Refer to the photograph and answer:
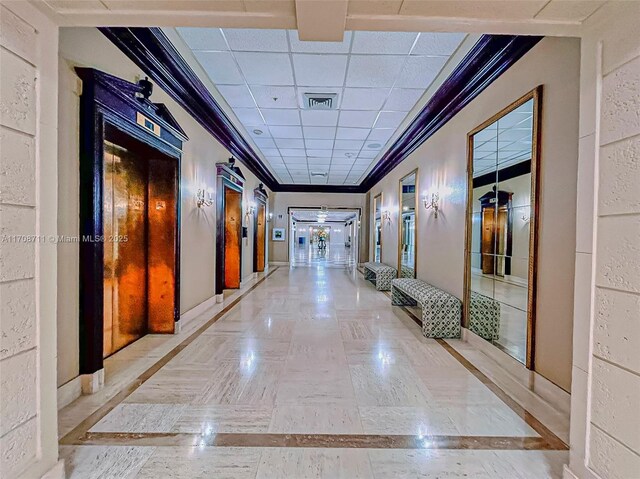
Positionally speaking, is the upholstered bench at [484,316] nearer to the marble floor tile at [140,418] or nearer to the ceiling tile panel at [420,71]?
the ceiling tile panel at [420,71]

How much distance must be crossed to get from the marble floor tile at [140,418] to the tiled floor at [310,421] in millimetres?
12

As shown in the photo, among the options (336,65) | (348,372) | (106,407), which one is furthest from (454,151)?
(106,407)

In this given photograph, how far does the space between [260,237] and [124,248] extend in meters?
7.28

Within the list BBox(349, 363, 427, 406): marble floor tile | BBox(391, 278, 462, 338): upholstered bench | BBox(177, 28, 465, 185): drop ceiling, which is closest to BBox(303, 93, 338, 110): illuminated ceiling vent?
BBox(177, 28, 465, 185): drop ceiling

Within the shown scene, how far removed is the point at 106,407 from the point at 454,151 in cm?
506

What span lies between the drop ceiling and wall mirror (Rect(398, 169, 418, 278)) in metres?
1.16

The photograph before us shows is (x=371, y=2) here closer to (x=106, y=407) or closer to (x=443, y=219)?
(x=106, y=407)

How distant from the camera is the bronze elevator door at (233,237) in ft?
26.1

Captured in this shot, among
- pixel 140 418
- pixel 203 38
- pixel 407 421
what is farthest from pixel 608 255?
pixel 203 38

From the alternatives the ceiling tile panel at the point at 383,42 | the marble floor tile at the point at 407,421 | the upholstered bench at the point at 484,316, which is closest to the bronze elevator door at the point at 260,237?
the ceiling tile panel at the point at 383,42

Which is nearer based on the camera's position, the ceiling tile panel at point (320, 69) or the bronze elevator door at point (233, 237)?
the ceiling tile panel at point (320, 69)

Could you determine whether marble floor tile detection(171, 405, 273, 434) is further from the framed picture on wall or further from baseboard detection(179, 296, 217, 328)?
the framed picture on wall

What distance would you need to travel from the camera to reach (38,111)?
1715 millimetres

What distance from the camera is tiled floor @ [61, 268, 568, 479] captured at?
203 cm
